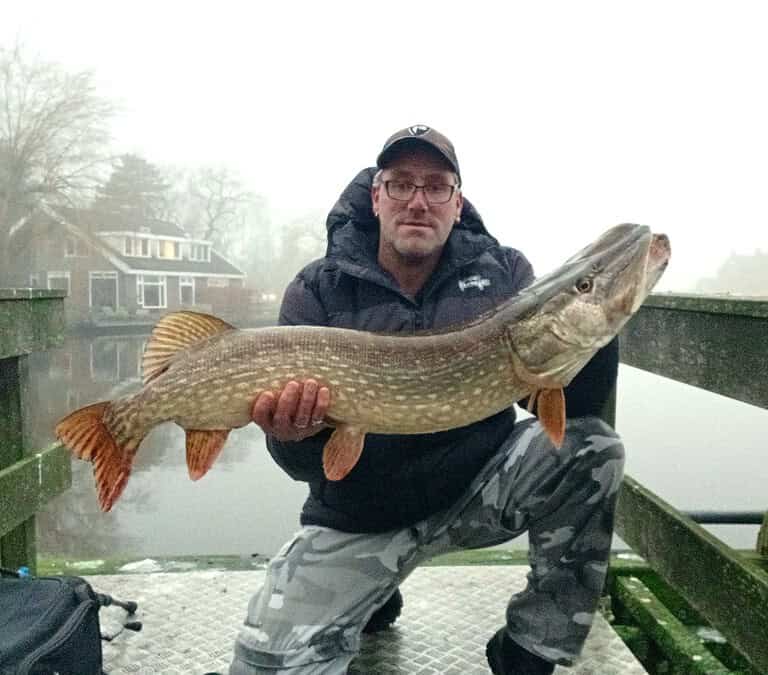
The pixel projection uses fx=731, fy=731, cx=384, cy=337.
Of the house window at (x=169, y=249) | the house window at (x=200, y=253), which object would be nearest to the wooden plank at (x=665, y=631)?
the house window at (x=169, y=249)

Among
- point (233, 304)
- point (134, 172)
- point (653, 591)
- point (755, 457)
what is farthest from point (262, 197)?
point (653, 591)

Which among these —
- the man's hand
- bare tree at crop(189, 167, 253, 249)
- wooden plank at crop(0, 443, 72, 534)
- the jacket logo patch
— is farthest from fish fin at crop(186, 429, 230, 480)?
bare tree at crop(189, 167, 253, 249)

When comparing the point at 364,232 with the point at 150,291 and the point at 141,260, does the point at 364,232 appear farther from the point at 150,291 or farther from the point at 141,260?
the point at 150,291

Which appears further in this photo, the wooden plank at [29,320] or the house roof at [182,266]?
the house roof at [182,266]

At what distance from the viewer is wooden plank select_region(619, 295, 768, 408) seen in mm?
1572

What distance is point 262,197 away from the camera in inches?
2318

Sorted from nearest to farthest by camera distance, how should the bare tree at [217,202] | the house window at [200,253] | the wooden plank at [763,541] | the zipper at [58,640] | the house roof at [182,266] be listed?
the zipper at [58,640] < the wooden plank at [763,541] < the house roof at [182,266] < the house window at [200,253] < the bare tree at [217,202]

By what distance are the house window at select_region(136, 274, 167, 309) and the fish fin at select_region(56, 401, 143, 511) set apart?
118 feet

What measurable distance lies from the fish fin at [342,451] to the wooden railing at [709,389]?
85cm

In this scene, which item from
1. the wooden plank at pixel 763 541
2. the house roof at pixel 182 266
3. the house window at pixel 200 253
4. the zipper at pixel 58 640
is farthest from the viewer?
the house window at pixel 200 253

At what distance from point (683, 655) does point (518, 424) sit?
80cm

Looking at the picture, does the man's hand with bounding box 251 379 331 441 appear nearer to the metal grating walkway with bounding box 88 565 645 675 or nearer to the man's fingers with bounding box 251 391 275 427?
the man's fingers with bounding box 251 391 275 427

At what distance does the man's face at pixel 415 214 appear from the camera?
224 cm

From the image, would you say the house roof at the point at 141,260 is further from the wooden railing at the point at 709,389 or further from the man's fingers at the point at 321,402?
the wooden railing at the point at 709,389
